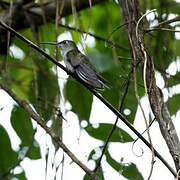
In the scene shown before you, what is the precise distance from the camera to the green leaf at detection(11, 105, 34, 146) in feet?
7.22

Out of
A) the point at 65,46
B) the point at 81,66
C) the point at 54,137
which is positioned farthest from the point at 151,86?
the point at 65,46

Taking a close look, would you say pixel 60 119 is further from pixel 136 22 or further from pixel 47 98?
pixel 136 22

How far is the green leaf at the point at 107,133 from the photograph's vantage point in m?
2.03

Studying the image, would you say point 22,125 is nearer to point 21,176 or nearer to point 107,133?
point 21,176

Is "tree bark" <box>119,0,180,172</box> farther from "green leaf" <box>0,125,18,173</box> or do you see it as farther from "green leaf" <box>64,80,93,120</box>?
"green leaf" <box>0,125,18,173</box>

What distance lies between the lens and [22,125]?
2207mm

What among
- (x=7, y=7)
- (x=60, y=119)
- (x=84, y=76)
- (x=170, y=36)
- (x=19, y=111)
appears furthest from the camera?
(x=7, y=7)

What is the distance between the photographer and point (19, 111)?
7.32ft

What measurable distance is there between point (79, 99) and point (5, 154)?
330 millimetres

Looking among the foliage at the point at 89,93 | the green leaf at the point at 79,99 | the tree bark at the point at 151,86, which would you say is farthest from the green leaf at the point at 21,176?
the tree bark at the point at 151,86

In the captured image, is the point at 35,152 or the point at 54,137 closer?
the point at 54,137

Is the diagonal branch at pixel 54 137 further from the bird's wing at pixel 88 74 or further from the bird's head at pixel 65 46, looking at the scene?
the bird's head at pixel 65 46

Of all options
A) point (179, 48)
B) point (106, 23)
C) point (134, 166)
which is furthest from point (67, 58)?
point (106, 23)

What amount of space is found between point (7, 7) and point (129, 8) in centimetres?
118
